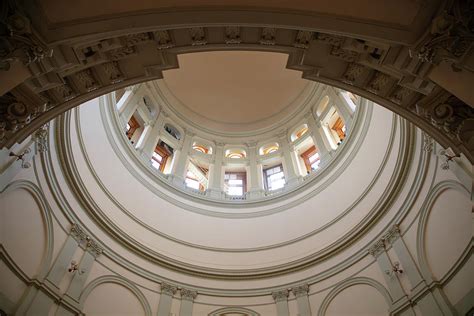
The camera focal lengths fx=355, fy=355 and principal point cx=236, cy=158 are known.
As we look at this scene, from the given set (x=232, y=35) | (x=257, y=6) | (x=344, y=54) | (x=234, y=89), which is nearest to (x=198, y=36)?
(x=232, y=35)

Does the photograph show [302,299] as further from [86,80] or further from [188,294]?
[86,80]

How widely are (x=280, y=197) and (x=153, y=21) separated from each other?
46.7 feet

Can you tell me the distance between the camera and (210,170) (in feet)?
72.8

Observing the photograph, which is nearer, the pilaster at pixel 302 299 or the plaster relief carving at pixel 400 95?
the plaster relief carving at pixel 400 95

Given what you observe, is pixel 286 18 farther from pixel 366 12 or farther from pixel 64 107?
pixel 64 107

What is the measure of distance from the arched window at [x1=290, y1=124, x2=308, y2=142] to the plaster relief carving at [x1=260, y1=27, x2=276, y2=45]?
53.4 feet

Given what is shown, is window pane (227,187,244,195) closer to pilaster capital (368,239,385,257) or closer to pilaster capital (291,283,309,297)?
pilaster capital (291,283,309,297)

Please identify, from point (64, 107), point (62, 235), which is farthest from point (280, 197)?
point (64, 107)

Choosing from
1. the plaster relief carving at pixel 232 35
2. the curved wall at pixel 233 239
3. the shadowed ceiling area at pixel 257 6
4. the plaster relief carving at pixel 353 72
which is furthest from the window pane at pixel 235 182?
the shadowed ceiling area at pixel 257 6

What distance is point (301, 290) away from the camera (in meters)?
14.3

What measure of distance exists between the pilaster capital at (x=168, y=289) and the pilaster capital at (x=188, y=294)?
0.31m

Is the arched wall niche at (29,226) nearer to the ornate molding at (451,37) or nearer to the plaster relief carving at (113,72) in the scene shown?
the plaster relief carving at (113,72)

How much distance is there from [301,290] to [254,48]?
1052cm

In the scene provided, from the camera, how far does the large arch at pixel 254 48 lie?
550 centimetres
